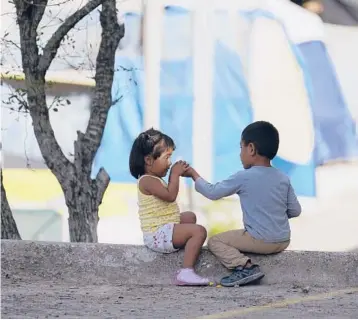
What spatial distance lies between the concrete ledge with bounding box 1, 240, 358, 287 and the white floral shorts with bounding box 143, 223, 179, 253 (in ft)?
0.17

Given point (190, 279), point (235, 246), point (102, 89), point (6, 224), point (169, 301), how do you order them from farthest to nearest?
point (102, 89)
point (6, 224)
point (235, 246)
point (190, 279)
point (169, 301)

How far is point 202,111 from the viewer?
23.8 ft

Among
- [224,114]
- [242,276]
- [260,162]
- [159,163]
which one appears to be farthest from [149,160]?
[224,114]

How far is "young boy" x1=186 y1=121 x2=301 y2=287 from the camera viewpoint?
5098mm

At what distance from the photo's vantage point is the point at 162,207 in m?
5.23

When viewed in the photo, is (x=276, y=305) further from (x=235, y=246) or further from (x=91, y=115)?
(x=91, y=115)

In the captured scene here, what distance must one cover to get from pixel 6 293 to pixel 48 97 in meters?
2.81

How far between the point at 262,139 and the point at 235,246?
0.62m

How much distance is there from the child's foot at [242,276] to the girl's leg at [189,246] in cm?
11

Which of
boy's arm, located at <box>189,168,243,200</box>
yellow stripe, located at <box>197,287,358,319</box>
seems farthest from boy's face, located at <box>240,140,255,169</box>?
yellow stripe, located at <box>197,287,358,319</box>

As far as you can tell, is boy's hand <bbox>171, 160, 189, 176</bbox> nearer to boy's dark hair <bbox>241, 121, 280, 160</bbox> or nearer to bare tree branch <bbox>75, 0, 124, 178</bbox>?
boy's dark hair <bbox>241, 121, 280, 160</bbox>

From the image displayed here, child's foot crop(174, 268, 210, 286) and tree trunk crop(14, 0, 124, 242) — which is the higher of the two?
tree trunk crop(14, 0, 124, 242)

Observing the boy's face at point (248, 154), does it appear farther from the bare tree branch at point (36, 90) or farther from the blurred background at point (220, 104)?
the blurred background at point (220, 104)

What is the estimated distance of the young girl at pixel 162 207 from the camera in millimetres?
5086
